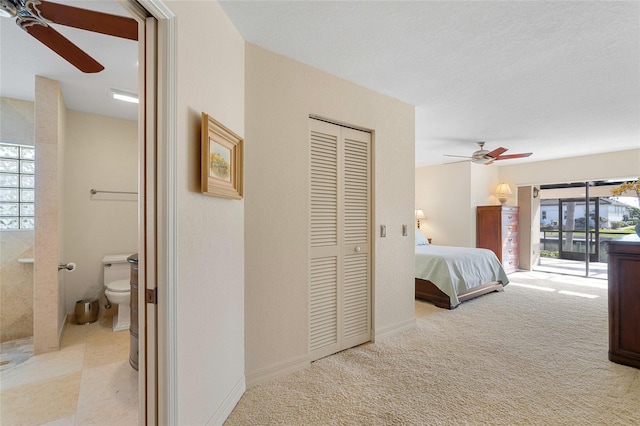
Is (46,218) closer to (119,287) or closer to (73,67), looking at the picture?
(119,287)

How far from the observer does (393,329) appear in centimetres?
299

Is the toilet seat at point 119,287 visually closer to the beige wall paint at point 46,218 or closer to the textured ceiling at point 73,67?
the beige wall paint at point 46,218

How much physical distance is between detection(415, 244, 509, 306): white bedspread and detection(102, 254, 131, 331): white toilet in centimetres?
351

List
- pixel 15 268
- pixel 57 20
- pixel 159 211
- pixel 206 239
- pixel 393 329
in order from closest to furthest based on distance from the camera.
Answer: pixel 159 211 → pixel 57 20 → pixel 206 239 → pixel 15 268 → pixel 393 329

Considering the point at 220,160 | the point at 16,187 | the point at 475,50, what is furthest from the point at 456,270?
the point at 16,187

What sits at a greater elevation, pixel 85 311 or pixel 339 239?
pixel 339 239

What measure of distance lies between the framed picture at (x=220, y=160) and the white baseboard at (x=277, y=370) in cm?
123

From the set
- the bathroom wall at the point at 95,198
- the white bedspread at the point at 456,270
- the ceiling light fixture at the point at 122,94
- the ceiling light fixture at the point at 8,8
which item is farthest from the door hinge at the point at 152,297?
the white bedspread at the point at 456,270

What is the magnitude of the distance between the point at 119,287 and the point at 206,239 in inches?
84.3

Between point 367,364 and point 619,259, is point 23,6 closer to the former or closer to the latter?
point 367,364

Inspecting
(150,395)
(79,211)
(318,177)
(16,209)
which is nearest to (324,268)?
(318,177)

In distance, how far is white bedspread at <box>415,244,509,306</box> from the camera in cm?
393

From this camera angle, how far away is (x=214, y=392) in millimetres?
1645

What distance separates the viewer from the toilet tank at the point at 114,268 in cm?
334
